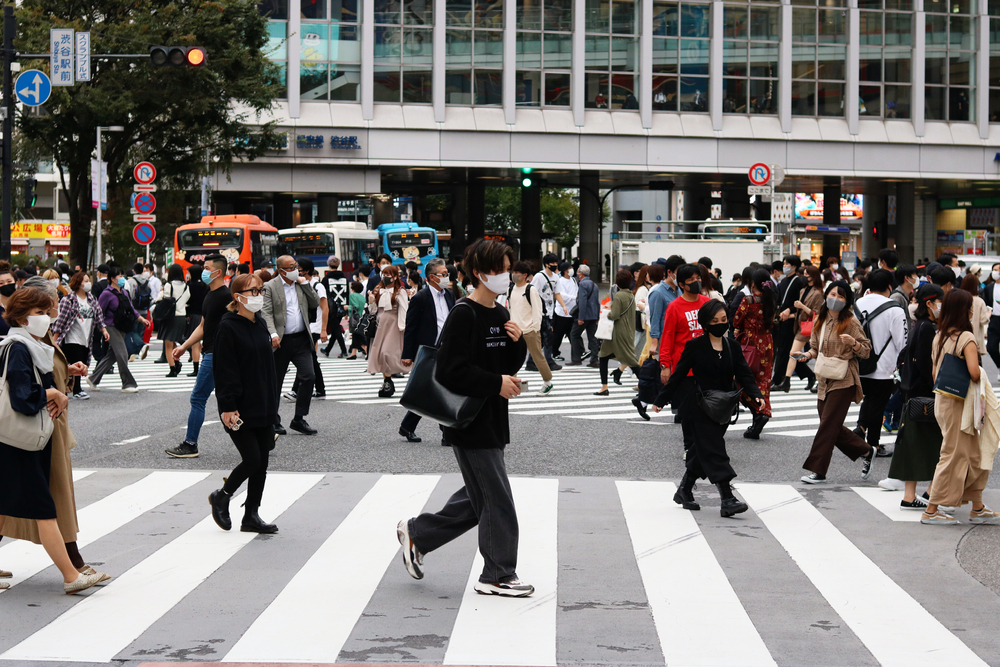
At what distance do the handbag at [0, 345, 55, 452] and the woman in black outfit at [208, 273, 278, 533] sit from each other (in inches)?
60.3

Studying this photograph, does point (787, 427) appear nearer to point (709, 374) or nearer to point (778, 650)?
point (709, 374)

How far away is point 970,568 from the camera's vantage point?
7.03 m

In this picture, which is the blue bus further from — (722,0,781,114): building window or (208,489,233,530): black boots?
(208,489,233,530): black boots

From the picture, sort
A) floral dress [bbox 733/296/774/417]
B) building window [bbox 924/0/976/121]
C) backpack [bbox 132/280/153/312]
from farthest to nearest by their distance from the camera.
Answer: building window [bbox 924/0/976/121]
backpack [bbox 132/280/153/312]
floral dress [bbox 733/296/774/417]

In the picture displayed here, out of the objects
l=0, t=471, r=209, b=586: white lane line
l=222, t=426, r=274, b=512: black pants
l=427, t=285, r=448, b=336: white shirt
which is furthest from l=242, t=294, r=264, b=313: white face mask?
l=427, t=285, r=448, b=336: white shirt

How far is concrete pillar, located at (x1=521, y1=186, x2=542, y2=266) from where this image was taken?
5306cm

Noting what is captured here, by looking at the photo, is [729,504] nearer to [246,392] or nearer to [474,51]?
[246,392]

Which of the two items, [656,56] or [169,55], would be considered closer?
[169,55]

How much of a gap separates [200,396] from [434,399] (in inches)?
222

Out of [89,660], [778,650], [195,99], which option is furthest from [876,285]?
[195,99]

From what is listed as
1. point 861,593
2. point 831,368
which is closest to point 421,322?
point 831,368

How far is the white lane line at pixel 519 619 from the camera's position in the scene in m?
5.16

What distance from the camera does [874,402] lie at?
1056cm

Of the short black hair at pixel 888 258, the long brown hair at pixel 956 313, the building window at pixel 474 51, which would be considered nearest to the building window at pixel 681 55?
the building window at pixel 474 51
